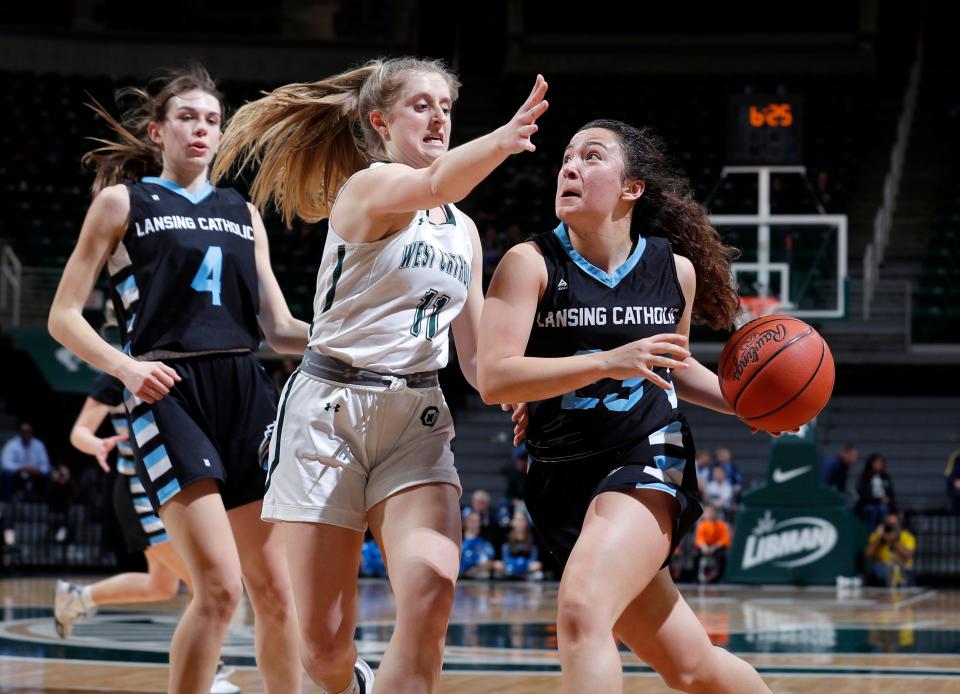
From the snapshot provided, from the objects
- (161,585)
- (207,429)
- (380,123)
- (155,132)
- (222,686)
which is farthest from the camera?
(161,585)

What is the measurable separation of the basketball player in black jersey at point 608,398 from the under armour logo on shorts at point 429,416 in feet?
0.73

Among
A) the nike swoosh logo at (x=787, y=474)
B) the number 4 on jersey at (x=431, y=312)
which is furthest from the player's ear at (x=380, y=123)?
the nike swoosh logo at (x=787, y=474)

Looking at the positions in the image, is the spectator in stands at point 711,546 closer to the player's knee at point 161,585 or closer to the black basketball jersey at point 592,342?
the player's knee at point 161,585

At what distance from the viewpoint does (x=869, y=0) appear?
23953 mm

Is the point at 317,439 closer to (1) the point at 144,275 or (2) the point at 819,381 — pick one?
(1) the point at 144,275

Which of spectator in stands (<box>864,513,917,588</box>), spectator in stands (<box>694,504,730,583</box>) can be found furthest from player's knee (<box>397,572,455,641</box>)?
spectator in stands (<box>864,513,917,588</box>)

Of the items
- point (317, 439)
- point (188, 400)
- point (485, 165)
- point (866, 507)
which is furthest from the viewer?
point (866, 507)

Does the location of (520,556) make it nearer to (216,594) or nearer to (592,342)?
(216,594)

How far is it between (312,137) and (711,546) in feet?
36.7

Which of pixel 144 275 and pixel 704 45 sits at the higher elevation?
pixel 704 45

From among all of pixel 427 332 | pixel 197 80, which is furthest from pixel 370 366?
pixel 197 80

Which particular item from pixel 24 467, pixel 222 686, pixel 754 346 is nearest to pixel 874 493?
pixel 24 467

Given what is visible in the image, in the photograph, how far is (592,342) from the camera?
3951mm

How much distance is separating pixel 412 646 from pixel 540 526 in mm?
566
